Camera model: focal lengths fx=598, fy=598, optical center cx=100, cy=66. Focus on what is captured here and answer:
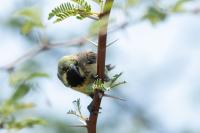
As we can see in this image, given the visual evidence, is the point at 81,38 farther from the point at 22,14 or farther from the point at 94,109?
the point at 94,109

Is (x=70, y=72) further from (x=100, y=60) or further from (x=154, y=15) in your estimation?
(x=100, y=60)

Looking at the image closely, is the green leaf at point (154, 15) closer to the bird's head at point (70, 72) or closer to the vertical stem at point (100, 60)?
the bird's head at point (70, 72)

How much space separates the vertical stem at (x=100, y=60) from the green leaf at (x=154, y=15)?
147 centimetres

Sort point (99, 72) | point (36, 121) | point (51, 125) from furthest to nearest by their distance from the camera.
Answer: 1. point (51, 125)
2. point (36, 121)
3. point (99, 72)

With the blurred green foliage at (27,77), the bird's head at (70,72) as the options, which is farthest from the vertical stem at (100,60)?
the bird's head at (70,72)

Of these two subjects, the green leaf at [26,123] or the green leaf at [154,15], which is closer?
the green leaf at [26,123]

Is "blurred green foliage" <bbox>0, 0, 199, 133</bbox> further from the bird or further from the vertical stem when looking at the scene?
the vertical stem

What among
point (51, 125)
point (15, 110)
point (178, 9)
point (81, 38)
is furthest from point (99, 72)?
point (51, 125)

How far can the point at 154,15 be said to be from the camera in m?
3.63

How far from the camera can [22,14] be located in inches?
143

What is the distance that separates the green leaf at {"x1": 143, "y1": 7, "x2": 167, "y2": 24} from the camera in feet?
11.8

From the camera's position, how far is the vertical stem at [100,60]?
1.85m

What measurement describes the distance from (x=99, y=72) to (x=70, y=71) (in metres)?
1.80

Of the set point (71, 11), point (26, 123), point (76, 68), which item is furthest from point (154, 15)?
point (71, 11)
